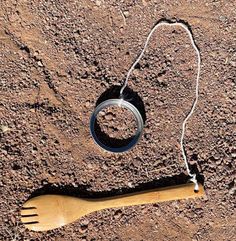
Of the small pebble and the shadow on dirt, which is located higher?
the small pebble

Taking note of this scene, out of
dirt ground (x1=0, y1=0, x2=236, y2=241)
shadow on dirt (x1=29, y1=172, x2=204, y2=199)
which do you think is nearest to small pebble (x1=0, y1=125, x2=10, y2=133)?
dirt ground (x1=0, y1=0, x2=236, y2=241)

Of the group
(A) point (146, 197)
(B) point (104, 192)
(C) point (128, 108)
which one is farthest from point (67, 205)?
(C) point (128, 108)

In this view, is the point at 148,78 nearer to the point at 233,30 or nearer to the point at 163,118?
the point at 163,118

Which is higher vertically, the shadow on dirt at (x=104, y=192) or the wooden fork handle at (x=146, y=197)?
the shadow on dirt at (x=104, y=192)

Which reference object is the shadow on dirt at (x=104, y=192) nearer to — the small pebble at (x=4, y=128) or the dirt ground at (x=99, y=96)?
the dirt ground at (x=99, y=96)

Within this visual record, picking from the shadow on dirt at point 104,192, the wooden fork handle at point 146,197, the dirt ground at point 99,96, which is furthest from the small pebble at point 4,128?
the wooden fork handle at point 146,197

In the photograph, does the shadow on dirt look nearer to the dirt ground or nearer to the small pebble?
the dirt ground
